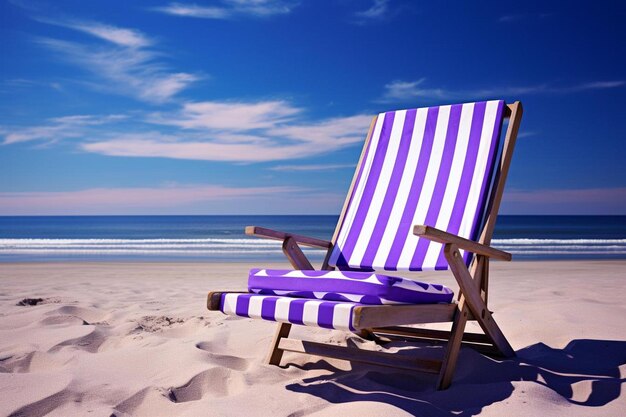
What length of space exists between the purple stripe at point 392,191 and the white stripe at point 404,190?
0.07 ft

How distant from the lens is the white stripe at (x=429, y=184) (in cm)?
295

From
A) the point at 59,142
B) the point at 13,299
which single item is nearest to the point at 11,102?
the point at 59,142

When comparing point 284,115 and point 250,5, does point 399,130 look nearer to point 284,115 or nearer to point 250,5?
point 250,5

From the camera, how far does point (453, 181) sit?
3.07 meters

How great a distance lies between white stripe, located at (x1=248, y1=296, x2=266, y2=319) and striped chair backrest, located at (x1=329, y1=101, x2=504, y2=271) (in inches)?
35.7

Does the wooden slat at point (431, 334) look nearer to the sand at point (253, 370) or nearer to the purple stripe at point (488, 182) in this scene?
the sand at point (253, 370)

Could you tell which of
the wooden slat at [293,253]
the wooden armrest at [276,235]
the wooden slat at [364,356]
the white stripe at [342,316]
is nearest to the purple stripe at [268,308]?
the white stripe at [342,316]

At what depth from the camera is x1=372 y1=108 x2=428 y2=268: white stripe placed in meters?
3.06

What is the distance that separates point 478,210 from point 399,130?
2.85 feet

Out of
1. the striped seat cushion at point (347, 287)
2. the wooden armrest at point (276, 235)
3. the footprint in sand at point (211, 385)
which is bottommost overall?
the footprint in sand at point (211, 385)

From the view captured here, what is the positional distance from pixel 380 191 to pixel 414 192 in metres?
0.22

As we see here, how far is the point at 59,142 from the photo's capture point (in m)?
29.5

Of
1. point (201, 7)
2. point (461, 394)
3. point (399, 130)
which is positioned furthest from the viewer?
point (201, 7)

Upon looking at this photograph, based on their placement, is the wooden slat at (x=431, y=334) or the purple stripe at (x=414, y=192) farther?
the purple stripe at (x=414, y=192)
